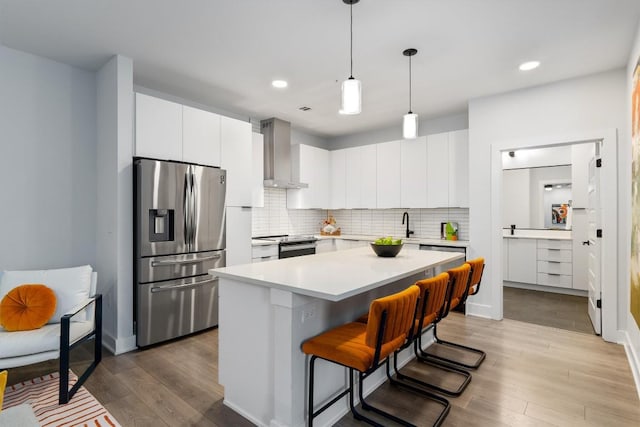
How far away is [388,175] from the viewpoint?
5.28 m

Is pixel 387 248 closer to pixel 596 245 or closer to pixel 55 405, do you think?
pixel 596 245

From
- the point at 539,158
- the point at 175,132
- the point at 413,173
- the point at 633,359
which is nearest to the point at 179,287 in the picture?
the point at 175,132

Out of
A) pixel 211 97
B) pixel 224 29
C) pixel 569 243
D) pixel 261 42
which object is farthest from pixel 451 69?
pixel 569 243

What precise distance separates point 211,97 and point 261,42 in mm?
1553

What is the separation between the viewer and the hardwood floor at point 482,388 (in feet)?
6.84

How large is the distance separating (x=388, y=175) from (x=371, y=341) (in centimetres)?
391

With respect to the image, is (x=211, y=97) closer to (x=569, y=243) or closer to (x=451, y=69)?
(x=451, y=69)

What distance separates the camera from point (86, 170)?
3412 mm

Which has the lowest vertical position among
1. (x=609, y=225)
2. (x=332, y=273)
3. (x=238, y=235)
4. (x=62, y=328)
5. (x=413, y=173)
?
(x=62, y=328)

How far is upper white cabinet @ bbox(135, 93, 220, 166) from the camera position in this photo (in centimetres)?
324

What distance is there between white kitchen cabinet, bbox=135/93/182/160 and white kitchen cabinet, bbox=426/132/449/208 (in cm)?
330

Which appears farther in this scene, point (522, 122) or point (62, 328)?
point (522, 122)

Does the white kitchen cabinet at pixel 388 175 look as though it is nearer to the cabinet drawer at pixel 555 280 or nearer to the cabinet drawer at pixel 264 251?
the cabinet drawer at pixel 264 251

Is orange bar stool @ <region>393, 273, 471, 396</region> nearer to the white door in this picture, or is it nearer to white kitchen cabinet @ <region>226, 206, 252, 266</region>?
the white door
